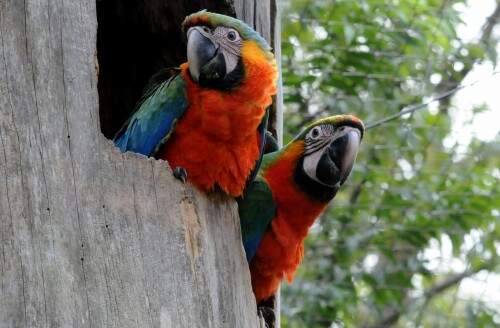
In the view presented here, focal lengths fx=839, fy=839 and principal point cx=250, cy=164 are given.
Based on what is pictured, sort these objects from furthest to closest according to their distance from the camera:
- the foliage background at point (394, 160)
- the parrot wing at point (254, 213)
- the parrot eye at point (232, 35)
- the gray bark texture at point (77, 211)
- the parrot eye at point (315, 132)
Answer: the foliage background at point (394, 160) < the parrot eye at point (315, 132) < the parrot wing at point (254, 213) < the parrot eye at point (232, 35) < the gray bark texture at point (77, 211)

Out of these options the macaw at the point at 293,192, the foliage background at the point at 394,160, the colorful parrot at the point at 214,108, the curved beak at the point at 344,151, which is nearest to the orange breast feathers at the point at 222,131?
the colorful parrot at the point at 214,108

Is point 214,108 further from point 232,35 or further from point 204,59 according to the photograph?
point 232,35

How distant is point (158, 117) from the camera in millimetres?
2662

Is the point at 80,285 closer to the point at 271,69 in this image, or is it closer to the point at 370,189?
the point at 271,69

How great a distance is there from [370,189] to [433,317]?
1.31 m

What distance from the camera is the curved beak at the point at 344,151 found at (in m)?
3.06

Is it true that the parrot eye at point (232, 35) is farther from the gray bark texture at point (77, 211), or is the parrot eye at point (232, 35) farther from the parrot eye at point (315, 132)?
the parrot eye at point (315, 132)

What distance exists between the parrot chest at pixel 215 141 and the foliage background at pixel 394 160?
203 centimetres

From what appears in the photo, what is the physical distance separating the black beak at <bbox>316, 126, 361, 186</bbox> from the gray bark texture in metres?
0.83

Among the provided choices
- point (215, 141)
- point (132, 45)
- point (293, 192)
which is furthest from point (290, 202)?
point (132, 45)

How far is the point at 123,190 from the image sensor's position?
2184 mm

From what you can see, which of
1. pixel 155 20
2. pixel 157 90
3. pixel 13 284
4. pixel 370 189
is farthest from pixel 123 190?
pixel 370 189

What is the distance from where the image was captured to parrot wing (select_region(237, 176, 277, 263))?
293 centimetres

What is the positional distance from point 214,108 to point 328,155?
2.15 ft
